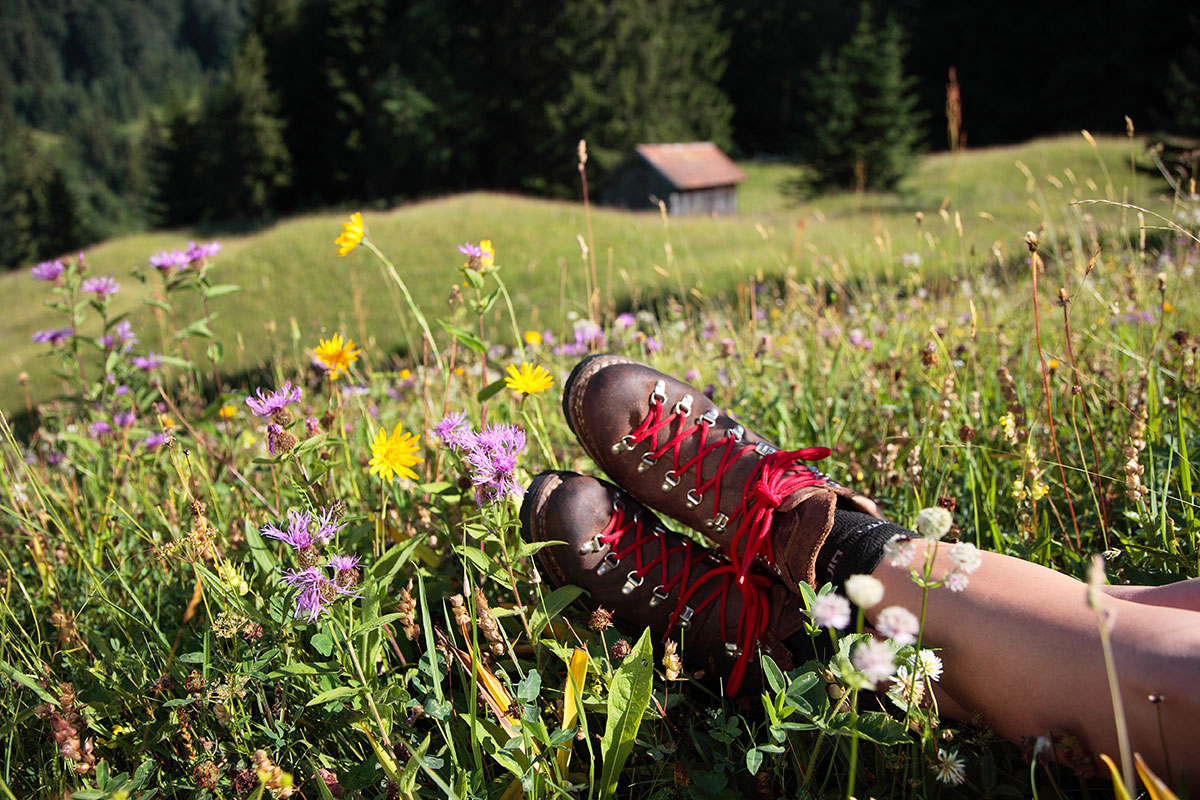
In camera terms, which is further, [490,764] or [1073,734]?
[490,764]

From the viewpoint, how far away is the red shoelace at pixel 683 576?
116 cm

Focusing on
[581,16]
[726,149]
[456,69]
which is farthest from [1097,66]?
[456,69]

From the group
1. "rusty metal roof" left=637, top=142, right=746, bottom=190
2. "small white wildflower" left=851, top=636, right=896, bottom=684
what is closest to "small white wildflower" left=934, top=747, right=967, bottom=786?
"small white wildflower" left=851, top=636, right=896, bottom=684

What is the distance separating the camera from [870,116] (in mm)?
21500

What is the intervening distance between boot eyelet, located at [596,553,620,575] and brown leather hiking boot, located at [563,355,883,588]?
17 cm

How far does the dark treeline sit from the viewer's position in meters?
26.2

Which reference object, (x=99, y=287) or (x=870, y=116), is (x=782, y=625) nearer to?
(x=99, y=287)

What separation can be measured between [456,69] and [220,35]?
118925mm

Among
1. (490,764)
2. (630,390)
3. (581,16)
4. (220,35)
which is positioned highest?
(220,35)

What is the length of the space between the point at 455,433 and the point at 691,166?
780 inches

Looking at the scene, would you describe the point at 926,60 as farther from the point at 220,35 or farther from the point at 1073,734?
the point at 220,35

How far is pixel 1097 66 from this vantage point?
28.4 meters

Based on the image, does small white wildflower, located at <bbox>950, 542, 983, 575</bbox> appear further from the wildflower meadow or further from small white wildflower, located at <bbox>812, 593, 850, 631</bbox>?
small white wildflower, located at <bbox>812, 593, 850, 631</bbox>

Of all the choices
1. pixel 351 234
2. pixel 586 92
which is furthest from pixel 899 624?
pixel 586 92
